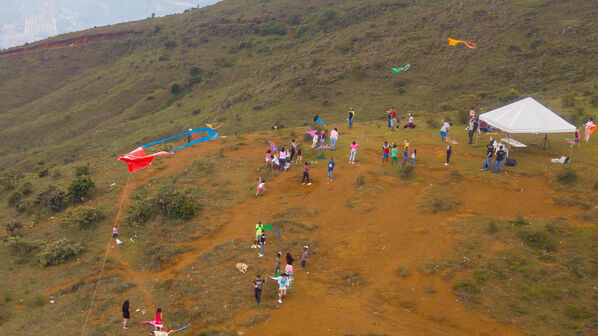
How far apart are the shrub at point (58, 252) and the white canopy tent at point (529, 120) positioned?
811 inches

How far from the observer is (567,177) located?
60.3 ft

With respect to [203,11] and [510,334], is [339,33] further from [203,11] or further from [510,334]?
[510,334]

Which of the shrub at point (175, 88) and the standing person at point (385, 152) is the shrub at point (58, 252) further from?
the shrub at point (175, 88)

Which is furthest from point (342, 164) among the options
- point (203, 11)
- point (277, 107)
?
point (203, 11)

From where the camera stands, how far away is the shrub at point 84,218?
2002cm

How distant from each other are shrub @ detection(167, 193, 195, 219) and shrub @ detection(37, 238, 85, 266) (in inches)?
159

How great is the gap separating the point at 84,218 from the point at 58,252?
8.25ft

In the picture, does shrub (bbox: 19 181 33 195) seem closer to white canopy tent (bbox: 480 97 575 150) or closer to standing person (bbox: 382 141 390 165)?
standing person (bbox: 382 141 390 165)

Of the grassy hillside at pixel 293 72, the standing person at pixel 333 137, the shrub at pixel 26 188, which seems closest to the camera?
the standing person at pixel 333 137

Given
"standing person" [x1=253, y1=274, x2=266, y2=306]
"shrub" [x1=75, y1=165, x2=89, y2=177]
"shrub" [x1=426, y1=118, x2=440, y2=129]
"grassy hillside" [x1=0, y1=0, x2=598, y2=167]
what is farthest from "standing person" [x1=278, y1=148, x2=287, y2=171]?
"grassy hillside" [x1=0, y1=0, x2=598, y2=167]

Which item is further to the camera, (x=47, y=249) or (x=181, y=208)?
(x=181, y=208)

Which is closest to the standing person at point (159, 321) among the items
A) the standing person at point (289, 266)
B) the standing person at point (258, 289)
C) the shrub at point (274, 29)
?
the standing person at point (258, 289)

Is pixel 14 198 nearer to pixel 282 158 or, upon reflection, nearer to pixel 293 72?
pixel 282 158

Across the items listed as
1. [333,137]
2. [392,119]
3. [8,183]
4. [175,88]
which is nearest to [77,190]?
[8,183]
